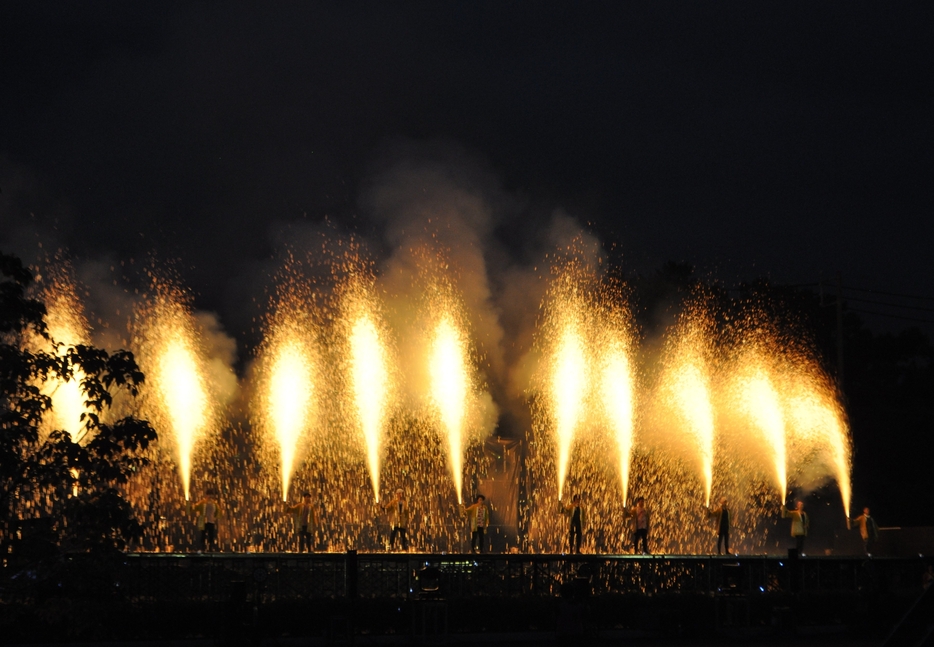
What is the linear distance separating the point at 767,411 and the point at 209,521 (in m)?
22.0

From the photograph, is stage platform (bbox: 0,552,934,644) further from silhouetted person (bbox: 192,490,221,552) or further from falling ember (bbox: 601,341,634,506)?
falling ember (bbox: 601,341,634,506)

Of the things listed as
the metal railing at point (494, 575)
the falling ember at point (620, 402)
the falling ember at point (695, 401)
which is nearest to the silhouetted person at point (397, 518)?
the metal railing at point (494, 575)

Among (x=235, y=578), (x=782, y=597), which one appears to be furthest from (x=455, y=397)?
(x=235, y=578)

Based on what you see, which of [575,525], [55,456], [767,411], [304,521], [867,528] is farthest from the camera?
[767,411]

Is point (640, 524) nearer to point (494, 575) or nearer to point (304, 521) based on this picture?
point (494, 575)

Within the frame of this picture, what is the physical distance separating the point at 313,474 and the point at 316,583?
51.6 feet

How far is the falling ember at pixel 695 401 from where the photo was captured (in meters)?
39.3

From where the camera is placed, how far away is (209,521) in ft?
84.3

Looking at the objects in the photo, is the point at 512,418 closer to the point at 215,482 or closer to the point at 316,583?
the point at 215,482

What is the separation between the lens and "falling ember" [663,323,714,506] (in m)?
39.3

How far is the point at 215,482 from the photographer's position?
33656mm

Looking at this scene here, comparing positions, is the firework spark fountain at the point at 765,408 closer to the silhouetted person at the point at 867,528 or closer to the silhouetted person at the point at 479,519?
the silhouetted person at the point at 867,528

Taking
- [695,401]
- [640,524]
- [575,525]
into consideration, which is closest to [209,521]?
[575,525]

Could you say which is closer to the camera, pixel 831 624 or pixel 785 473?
pixel 831 624
